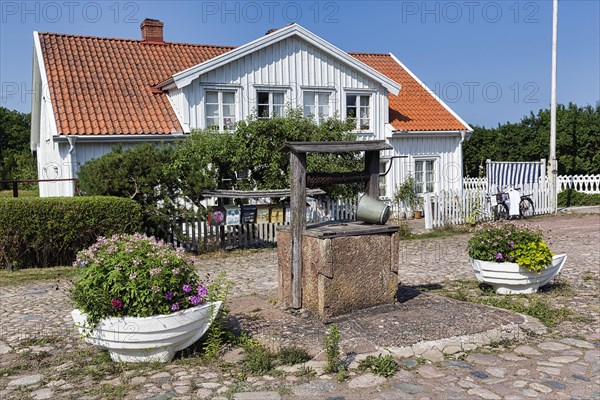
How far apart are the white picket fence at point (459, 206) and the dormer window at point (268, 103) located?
5.43 m

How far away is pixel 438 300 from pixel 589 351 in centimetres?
206

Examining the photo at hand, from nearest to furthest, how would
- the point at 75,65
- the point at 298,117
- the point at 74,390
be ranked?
the point at 74,390 → the point at 298,117 → the point at 75,65

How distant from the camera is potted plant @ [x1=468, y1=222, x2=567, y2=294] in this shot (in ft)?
27.5

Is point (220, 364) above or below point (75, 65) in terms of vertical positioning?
below

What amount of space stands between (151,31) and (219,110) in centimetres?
580

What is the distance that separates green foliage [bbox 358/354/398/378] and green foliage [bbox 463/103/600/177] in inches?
1032

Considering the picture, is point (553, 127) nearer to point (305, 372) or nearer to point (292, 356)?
point (292, 356)

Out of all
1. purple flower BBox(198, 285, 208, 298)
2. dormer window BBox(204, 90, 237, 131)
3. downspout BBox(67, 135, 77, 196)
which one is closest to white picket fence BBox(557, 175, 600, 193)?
dormer window BBox(204, 90, 237, 131)

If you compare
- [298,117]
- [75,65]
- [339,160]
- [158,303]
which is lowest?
[158,303]

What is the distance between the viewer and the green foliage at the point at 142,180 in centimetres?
1325

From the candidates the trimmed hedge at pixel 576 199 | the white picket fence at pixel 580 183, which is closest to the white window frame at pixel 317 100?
the trimmed hedge at pixel 576 199

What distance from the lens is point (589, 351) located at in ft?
20.1

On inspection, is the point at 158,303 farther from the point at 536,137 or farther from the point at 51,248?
the point at 536,137

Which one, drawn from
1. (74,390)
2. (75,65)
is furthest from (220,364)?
(75,65)
